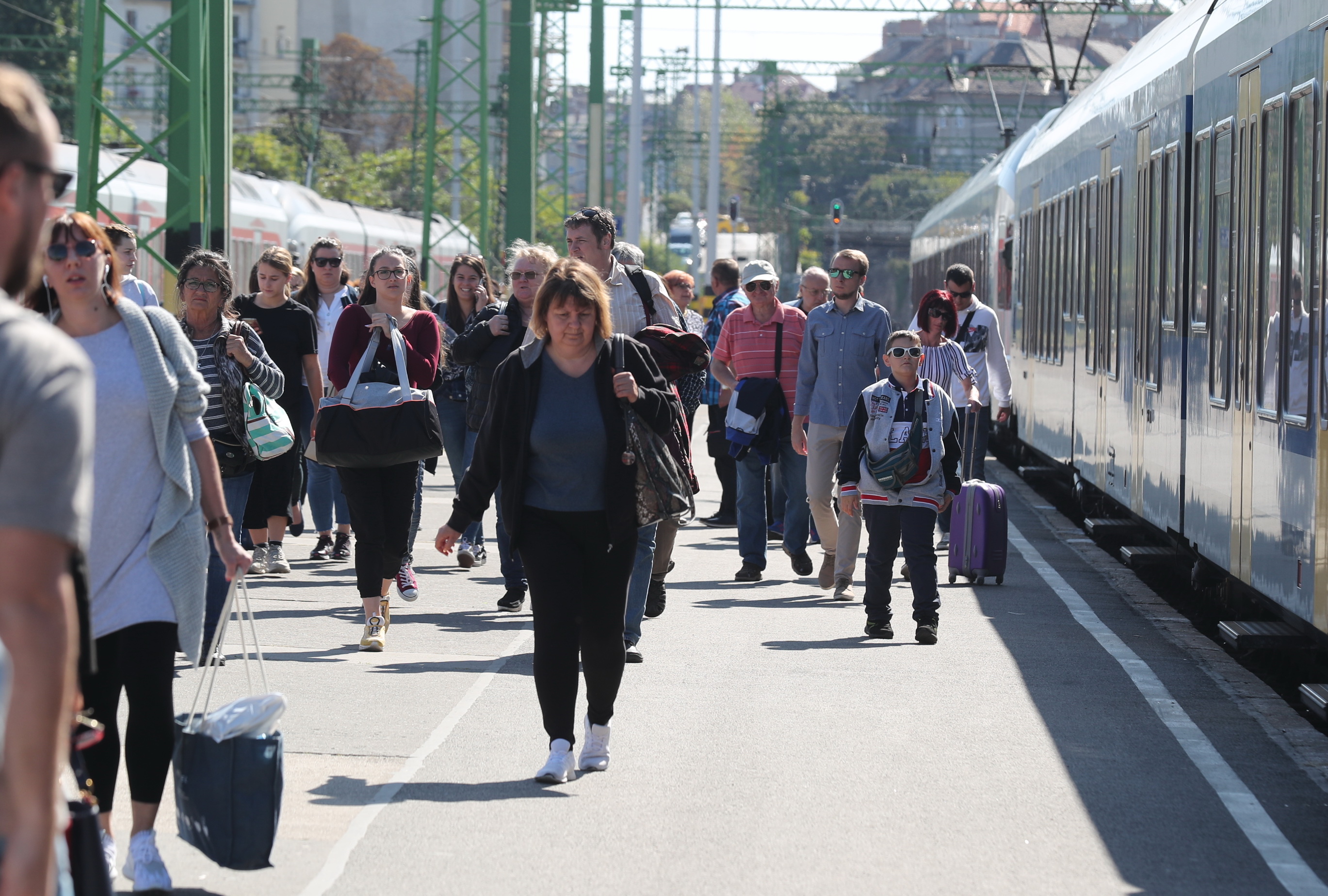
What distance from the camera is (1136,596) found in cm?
1162

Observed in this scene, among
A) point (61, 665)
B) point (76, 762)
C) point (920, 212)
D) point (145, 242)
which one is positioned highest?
point (920, 212)

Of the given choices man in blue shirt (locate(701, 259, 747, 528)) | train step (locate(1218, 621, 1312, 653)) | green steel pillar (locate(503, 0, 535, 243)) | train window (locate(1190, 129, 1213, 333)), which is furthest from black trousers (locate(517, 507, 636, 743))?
green steel pillar (locate(503, 0, 535, 243))

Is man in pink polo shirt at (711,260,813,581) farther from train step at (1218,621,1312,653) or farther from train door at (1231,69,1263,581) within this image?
train step at (1218,621,1312,653)

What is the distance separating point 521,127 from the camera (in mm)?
29844

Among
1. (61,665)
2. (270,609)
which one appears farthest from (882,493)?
(61,665)

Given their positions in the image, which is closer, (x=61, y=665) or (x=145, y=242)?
(x=61, y=665)

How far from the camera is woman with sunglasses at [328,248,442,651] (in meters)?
9.14

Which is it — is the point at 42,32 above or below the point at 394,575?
above

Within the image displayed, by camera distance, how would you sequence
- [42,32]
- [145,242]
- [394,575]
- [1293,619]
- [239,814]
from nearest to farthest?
[239,814] < [1293,619] < [394,575] < [145,242] < [42,32]

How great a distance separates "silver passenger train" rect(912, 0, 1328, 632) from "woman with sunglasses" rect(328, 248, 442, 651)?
12.7 feet

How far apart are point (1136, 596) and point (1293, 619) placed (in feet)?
9.70

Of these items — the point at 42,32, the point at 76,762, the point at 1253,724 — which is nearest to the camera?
the point at 76,762

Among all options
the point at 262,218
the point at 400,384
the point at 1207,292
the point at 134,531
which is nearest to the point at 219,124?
the point at 400,384

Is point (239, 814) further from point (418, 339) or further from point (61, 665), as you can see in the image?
point (418, 339)
